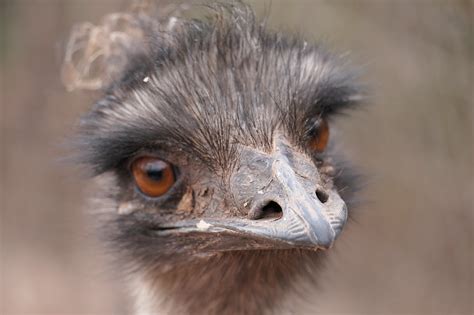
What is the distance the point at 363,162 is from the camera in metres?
4.81

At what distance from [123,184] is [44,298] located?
13.7 feet

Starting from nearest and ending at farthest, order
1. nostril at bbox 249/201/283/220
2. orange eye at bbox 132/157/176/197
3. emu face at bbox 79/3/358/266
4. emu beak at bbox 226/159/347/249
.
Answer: emu beak at bbox 226/159/347/249 → nostril at bbox 249/201/283/220 → emu face at bbox 79/3/358/266 → orange eye at bbox 132/157/176/197

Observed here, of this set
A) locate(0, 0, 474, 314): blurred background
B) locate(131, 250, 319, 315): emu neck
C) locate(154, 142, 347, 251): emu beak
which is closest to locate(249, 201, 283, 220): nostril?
locate(154, 142, 347, 251): emu beak

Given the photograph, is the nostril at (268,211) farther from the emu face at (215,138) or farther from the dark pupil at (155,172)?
the dark pupil at (155,172)

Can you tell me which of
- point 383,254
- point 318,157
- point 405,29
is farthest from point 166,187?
point 383,254

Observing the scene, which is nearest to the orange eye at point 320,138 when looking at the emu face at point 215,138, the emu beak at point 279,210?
the emu face at point 215,138

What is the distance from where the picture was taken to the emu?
2076 millimetres

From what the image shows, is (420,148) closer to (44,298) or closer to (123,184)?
(123,184)

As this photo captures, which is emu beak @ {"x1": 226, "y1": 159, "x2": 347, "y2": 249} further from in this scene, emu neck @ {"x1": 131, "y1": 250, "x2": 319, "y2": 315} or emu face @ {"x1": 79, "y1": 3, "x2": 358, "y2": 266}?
emu neck @ {"x1": 131, "y1": 250, "x2": 319, "y2": 315}

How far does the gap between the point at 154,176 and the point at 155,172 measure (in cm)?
1

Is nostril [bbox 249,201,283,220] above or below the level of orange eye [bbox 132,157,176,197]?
above

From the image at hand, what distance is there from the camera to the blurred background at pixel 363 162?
12.4 ft

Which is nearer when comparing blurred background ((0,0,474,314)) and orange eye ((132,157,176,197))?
orange eye ((132,157,176,197))

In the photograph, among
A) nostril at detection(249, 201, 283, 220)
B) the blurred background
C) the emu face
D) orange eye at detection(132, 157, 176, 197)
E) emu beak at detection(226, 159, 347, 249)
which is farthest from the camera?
the blurred background
